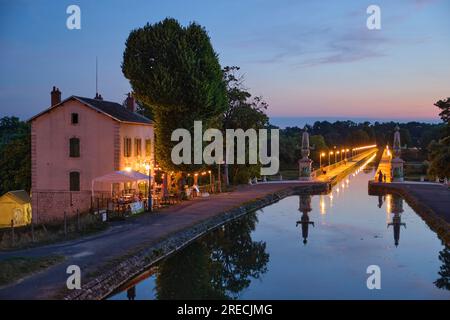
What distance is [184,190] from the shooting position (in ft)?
133

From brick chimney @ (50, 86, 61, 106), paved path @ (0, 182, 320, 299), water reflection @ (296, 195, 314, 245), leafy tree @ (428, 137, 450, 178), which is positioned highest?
brick chimney @ (50, 86, 61, 106)

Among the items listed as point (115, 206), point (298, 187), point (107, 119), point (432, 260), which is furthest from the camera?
point (298, 187)

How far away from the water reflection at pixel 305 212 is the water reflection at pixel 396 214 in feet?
15.1

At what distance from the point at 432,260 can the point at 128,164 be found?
22.0 metres

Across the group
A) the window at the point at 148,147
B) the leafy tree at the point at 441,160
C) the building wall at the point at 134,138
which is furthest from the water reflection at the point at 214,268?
the window at the point at 148,147

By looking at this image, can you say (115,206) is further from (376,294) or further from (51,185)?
(376,294)

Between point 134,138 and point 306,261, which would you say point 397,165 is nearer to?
point 134,138

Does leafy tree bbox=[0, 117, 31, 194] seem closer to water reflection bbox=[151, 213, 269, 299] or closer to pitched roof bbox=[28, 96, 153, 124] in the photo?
pitched roof bbox=[28, 96, 153, 124]

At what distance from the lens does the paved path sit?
1614cm

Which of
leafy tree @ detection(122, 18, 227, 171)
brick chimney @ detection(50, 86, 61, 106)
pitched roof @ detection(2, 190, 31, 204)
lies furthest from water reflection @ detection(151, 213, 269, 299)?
brick chimney @ detection(50, 86, 61, 106)

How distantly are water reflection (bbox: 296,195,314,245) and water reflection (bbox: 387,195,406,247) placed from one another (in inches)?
181

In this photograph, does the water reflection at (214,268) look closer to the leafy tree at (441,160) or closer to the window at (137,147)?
the leafy tree at (441,160)
